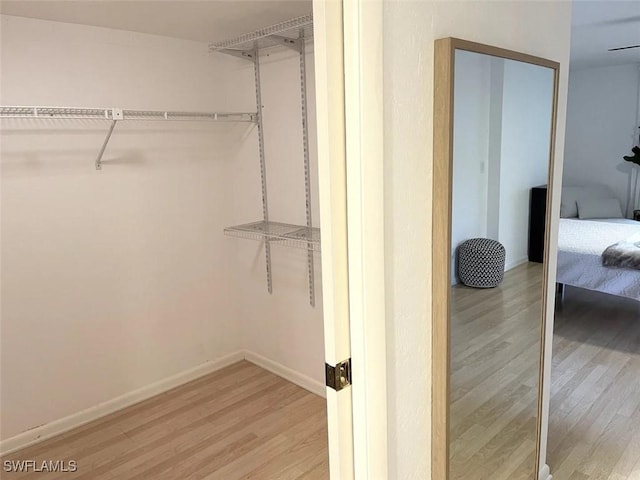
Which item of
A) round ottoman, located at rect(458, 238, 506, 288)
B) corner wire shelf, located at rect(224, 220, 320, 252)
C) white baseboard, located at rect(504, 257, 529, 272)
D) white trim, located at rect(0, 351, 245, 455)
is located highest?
round ottoman, located at rect(458, 238, 506, 288)

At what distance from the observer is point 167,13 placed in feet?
7.67

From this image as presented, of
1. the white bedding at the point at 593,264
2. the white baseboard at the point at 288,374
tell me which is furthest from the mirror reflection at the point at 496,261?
the white bedding at the point at 593,264

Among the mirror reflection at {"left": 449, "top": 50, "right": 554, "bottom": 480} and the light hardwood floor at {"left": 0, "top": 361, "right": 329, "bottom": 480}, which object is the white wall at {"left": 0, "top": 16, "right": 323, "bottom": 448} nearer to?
the light hardwood floor at {"left": 0, "top": 361, "right": 329, "bottom": 480}

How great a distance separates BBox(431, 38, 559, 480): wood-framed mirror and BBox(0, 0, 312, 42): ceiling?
1177 millimetres

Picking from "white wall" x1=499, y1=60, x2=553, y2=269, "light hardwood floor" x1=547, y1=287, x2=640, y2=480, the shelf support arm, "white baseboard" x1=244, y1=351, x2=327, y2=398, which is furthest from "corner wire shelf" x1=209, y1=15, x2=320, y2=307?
"light hardwood floor" x1=547, y1=287, x2=640, y2=480

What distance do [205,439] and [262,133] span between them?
178cm

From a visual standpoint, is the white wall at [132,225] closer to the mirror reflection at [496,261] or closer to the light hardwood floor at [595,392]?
the mirror reflection at [496,261]

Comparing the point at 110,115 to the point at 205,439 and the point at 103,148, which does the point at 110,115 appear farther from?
the point at 205,439

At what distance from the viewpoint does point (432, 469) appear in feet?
4.67

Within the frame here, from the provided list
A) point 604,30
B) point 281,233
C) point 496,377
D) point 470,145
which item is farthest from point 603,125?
point 470,145

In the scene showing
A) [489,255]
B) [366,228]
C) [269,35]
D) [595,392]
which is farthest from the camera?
[595,392]

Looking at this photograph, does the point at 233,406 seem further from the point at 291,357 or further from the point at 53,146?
the point at 53,146

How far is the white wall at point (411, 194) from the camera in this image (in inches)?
45.9

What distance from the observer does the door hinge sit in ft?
3.92
